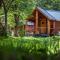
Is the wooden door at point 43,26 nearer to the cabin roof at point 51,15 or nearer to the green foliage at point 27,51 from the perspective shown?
the cabin roof at point 51,15

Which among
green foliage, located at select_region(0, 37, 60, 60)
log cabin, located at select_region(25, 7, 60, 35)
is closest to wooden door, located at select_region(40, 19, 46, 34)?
log cabin, located at select_region(25, 7, 60, 35)

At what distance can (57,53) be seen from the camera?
3244 millimetres

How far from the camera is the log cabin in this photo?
1337 inches

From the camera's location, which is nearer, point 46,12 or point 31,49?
point 31,49

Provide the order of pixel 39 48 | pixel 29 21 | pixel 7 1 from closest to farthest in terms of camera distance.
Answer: pixel 39 48 → pixel 7 1 → pixel 29 21

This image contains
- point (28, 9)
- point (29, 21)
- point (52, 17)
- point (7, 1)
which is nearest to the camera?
point (7, 1)

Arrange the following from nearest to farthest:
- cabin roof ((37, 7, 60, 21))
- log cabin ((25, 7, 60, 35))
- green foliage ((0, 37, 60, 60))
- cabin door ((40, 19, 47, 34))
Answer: green foliage ((0, 37, 60, 60)) < log cabin ((25, 7, 60, 35)) < cabin roof ((37, 7, 60, 21)) < cabin door ((40, 19, 47, 34))

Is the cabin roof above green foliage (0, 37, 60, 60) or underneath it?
above

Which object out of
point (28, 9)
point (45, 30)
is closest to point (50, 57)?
point (28, 9)

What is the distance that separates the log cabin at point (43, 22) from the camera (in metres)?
34.0

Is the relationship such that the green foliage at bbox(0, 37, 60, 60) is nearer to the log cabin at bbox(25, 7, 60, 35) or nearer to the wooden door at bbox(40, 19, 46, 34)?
the log cabin at bbox(25, 7, 60, 35)

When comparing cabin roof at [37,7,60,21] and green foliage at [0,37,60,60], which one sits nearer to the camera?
green foliage at [0,37,60,60]

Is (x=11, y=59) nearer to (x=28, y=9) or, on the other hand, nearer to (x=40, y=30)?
(x=28, y=9)

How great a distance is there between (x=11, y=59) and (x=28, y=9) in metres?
25.3
